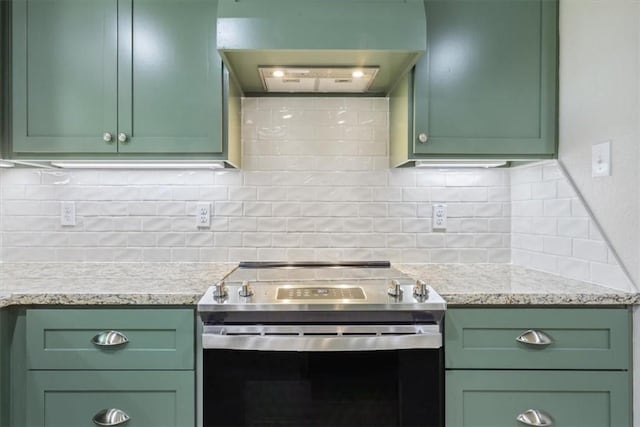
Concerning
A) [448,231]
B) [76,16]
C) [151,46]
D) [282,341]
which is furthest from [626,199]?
[76,16]

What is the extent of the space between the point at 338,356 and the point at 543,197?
3.66ft

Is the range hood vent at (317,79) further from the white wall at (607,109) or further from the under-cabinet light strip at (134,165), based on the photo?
the white wall at (607,109)

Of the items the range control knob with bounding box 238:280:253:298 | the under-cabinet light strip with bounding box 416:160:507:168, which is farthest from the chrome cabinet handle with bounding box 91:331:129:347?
the under-cabinet light strip with bounding box 416:160:507:168

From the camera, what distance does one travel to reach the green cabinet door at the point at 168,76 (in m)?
1.53

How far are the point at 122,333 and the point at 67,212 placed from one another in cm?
91

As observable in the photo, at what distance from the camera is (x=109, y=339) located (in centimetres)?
123

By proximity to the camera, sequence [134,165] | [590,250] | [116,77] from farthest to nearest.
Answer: [134,165] < [116,77] < [590,250]

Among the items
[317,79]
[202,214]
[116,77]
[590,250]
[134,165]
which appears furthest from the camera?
[202,214]

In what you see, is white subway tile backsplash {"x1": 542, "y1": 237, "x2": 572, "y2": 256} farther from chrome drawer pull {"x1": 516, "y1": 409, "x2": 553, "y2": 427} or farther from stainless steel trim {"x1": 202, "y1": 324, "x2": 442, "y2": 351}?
stainless steel trim {"x1": 202, "y1": 324, "x2": 442, "y2": 351}

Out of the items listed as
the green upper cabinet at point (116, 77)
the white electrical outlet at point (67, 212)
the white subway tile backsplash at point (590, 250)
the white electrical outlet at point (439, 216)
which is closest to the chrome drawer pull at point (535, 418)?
the white subway tile backsplash at point (590, 250)

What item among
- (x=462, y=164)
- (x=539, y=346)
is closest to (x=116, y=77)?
(x=462, y=164)

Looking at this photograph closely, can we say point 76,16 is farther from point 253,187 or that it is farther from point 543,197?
point 543,197

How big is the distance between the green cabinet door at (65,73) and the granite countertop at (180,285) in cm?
52

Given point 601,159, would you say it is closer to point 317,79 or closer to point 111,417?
point 317,79
